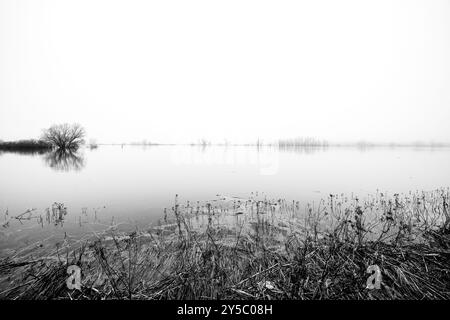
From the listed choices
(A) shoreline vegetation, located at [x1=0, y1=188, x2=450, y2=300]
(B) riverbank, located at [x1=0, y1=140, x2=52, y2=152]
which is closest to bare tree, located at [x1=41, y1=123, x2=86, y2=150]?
(B) riverbank, located at [x1=0, y1=140, x2=52, y2=152]

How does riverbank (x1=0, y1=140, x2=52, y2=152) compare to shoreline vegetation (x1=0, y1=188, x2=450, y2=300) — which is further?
riverbank (x1=0, y1=140, x2=52, y2=152)

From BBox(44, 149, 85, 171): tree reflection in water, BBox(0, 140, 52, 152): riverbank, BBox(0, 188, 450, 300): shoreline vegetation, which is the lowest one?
BBox(0, 188, 450, 300): shoreline vegetation

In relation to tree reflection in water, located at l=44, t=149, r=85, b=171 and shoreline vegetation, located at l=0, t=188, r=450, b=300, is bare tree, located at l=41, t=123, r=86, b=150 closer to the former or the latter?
tree reflection in water, located at l=44, t=149, r=85, b=171

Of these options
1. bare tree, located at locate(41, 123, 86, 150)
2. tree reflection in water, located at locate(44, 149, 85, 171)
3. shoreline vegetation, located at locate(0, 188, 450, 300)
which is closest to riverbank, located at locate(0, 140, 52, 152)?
bare tree, located at locate(41, 123, 86, 150)

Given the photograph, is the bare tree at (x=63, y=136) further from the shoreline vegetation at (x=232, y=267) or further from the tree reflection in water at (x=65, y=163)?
the shoreline vegetation at (x=232, y=267)

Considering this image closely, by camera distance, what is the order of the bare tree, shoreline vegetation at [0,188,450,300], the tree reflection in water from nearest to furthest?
shoreline vegetation at [0,188,450,300] < the tree reflection in water < the bare tree

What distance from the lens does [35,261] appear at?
16.9 ft

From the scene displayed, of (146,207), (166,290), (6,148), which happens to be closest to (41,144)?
(6,148)

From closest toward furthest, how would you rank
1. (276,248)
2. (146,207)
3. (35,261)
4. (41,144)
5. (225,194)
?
(35,261) < (276,248) < (146,207) < (225,194) < (41,144)

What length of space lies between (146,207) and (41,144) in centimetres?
10650

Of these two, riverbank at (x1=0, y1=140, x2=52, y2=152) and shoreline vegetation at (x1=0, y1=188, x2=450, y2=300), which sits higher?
riverbank at (x1=0, y1=140, x2=52, y2=152)

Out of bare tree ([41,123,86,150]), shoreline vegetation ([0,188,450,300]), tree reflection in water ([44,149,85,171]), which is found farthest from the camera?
bare tree ([41,123,86,150])
